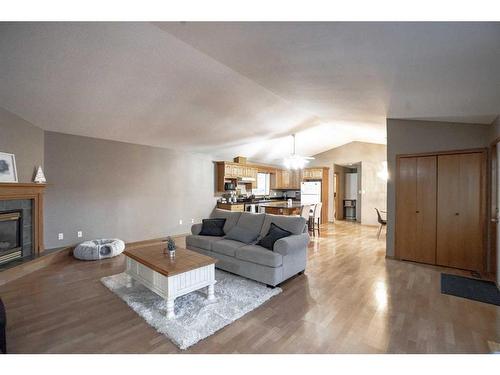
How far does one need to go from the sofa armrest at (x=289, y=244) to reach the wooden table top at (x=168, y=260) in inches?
34.0

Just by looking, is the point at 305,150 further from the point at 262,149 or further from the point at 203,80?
the point at 203,80

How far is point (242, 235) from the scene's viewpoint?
387cm

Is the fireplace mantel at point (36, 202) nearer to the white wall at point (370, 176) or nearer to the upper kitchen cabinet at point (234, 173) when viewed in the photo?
the upper kitchen cabinet at point (234, 173)

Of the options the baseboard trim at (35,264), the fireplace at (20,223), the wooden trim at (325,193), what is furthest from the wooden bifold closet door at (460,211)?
the fireplace at (20,223)

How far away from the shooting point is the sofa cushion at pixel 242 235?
150 inches

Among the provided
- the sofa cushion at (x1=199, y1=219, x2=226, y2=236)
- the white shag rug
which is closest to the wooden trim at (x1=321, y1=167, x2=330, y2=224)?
the sofa cushion at (x1=199, y1=219, x2=226, y2=236)

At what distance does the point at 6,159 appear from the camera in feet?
11.6

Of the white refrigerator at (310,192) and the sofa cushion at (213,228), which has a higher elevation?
the white refrigerator at (310,192)

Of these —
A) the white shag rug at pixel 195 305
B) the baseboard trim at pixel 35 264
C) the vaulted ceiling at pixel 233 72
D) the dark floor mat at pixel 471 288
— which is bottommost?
the dark floor mat at pixel 471 288

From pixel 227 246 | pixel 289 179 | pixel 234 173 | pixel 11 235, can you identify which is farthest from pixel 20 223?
pixel 289 179

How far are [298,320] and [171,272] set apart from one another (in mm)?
1346

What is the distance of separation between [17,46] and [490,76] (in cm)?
467

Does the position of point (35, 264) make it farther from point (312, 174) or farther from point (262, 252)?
point (312, 174)
